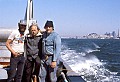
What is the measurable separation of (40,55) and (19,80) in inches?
32.9

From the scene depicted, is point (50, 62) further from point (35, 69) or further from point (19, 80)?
point (19, 80)

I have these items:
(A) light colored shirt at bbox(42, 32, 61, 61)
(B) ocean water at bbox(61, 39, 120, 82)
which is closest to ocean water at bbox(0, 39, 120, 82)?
(B) ocean water at bbox(61, 39, 120, 82)

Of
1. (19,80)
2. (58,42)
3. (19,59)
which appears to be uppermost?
(58,42)

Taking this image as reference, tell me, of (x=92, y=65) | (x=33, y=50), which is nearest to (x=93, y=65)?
(x=92, y=65)

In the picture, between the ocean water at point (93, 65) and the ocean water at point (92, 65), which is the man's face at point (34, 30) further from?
the ocean water at point (93, 65)

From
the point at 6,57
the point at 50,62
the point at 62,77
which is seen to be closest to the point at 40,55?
the point at 50,62

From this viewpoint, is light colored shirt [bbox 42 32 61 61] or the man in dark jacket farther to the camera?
the man in dark jacket

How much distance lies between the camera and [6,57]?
8.47 m

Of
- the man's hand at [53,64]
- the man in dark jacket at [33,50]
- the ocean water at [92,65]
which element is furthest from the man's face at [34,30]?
the ocean water at [92,65]

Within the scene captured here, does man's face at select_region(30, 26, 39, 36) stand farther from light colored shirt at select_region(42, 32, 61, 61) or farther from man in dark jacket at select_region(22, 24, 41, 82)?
light colored shirt at select_region(42, 32, 61, 61)

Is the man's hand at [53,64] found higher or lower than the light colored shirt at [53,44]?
lower

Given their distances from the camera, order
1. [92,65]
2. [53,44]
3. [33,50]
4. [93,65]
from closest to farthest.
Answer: [53,44] → [33,50] → [92,65] → [93,65]

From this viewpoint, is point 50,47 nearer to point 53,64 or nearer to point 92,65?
point 53,64

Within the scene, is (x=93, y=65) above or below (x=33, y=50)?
below
